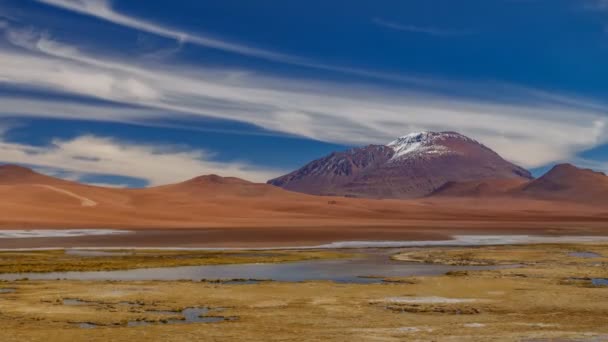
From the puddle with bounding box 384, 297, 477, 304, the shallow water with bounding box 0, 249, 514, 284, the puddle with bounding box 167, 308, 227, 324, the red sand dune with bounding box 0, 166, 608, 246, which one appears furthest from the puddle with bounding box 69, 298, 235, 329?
the red sand dune with bounding box 0, 166, 608, 246

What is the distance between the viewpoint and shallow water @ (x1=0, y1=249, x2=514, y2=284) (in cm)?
3844

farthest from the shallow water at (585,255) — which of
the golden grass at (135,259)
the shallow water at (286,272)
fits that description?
the golden grass at (135,259)

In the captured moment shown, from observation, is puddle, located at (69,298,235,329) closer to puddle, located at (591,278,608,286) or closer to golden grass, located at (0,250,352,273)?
golden grass, located at (0,250,352,273)

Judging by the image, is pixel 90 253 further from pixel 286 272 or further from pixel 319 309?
pixel 319 309

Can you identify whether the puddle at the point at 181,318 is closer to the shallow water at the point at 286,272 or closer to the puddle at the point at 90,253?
the shallow water at the point at 286,272

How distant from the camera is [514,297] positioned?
1168 inches

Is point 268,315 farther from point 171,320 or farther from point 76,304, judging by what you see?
point 76,304

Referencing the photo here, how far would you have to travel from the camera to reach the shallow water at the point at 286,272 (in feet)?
126

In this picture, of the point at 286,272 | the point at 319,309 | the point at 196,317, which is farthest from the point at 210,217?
the point at 196,317

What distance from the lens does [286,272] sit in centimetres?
4197

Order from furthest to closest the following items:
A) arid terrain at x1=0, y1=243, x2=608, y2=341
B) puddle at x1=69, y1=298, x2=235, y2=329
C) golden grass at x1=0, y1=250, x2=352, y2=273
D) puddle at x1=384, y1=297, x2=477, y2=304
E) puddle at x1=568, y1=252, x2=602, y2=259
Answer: puddle at x1=568, y1=252, x2=602, y2=259
golden grass at x1=0, y1=250, x2=352, y2=273
puddle at x1=384, y1=297, x2=477, y2=304
puddle at x1=69, y1=298, x2=235, y2=329
arid terrain at x1=0, y1=243, x2=608, y2=341

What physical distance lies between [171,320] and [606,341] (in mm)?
13673

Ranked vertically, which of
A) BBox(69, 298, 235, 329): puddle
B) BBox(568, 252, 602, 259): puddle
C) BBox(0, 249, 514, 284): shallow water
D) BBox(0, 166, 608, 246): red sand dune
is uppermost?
BBox(0, 166, 608, 246): red sand dune

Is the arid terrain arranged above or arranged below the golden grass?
below
